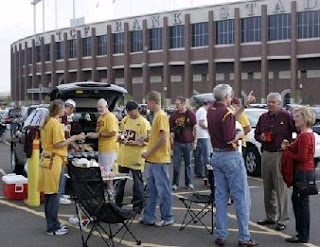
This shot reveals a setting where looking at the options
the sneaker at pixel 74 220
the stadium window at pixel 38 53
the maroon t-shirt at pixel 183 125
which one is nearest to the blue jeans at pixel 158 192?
the sneaker at pixel 74 220

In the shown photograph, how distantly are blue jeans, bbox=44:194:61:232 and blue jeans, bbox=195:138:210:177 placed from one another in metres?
5.69

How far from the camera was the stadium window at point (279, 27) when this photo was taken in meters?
56.0

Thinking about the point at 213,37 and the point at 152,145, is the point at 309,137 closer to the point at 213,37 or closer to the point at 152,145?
the point at 152,145

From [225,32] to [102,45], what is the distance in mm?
19015

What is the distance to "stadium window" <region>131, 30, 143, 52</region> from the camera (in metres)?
68.2

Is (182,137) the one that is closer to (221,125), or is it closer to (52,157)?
(52,157)

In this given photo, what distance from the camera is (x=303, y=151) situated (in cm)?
747

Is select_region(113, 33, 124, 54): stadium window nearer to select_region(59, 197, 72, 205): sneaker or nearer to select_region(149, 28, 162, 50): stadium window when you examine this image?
select_region(149, 28, 162, 50): stadium window

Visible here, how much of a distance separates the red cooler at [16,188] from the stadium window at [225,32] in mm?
50357

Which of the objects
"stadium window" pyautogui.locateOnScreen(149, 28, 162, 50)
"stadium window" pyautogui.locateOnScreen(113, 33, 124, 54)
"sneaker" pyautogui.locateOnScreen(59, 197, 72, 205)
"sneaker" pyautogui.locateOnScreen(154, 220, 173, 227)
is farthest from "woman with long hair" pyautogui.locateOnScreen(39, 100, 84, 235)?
"stadium window" pyautogui.locateOnScreen(113, 33, 124, 54)

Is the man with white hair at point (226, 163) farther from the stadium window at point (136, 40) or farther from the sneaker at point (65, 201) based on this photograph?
the stadium window at point (136, 40)

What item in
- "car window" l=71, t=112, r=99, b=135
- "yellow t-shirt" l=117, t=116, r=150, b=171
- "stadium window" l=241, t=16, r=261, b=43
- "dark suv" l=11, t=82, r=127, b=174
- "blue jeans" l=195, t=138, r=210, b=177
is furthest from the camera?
"stadium window" l=241, t=16, r=261, b=43

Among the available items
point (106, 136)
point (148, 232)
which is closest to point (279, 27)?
point (106, 136)

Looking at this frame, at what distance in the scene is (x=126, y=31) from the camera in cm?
6931
